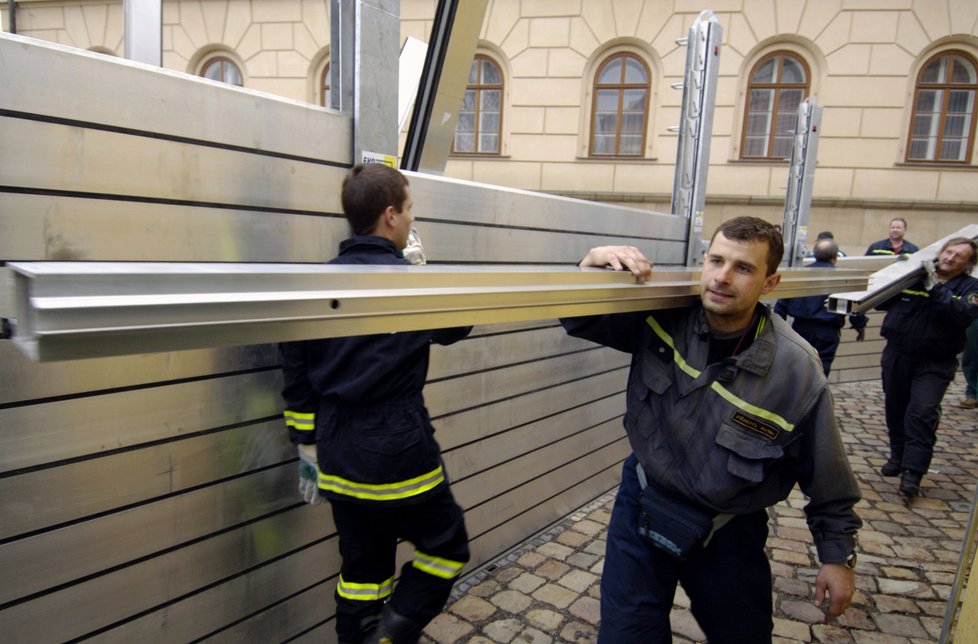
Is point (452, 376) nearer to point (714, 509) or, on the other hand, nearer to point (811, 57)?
point (714, 509)

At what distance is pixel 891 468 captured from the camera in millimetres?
5613

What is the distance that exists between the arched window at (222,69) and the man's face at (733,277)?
15.2 m

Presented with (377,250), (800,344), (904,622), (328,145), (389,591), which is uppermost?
(328,145)

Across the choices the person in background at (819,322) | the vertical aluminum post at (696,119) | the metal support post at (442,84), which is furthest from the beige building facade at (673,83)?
the metal support post at (442,84)

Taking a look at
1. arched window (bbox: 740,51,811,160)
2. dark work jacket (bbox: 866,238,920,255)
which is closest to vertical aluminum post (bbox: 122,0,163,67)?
dark work jacket (bbox: 866,238,920,255)

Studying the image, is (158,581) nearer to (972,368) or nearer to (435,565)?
(435,565)

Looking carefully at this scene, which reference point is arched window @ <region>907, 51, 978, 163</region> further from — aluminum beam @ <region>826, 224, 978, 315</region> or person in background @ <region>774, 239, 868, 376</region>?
aluminum beam @ <region>826, 224, 978, 315</region>

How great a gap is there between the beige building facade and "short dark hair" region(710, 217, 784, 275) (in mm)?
11384

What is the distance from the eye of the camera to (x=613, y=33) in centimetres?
1319

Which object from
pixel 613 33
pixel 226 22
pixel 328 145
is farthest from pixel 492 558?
pixel 226 22

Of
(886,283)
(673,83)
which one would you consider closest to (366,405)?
(886,283)

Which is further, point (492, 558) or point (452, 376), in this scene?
point (492, 558)

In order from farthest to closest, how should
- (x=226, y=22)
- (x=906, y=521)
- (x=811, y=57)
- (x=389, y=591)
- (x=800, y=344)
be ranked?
1. (x=226, y=22)
2. (x=811, y=57)
3. (x=906, y=521)
4. (x=389, y=591)
5. (x=800, y=344)

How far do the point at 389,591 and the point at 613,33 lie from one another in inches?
525
